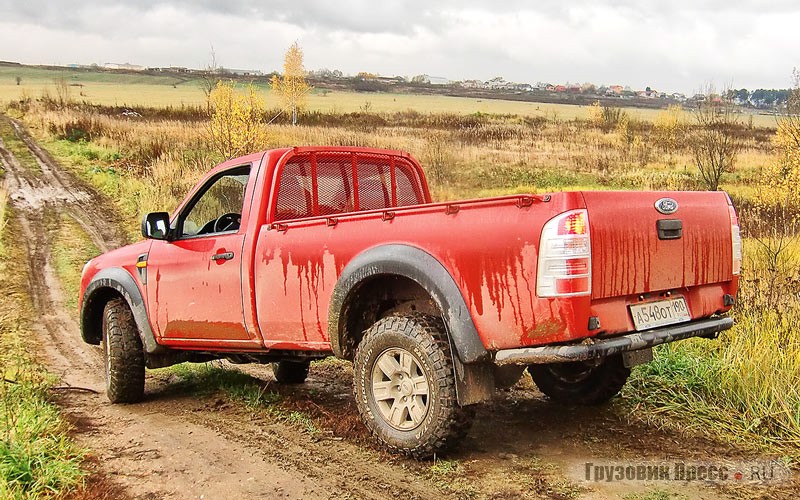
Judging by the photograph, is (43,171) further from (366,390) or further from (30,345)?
(366,390)

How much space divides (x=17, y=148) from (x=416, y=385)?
87.9ft

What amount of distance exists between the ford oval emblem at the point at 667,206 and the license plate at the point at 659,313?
496 millimetres

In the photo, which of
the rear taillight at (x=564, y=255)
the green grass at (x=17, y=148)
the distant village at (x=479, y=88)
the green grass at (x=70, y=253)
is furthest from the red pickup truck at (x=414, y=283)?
the distant village at (x=479, y=88)

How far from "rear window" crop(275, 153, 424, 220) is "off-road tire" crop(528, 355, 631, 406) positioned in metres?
1.77

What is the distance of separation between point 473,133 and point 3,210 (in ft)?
127

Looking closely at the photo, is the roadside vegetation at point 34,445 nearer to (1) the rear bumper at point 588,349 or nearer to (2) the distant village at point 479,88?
(1) the rear bumper at point 588,349

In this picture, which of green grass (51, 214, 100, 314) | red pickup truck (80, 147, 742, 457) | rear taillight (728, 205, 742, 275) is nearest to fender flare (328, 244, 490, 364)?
red pickup truck (80, 147, 742, 457)

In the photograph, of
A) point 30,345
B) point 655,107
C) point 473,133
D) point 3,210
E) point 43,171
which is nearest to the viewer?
point 30,345

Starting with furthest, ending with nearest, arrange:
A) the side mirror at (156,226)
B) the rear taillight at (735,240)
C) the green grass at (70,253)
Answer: the green grass at (70,253) → the side mirror at (156,226) → the rear taillight at (735,240)

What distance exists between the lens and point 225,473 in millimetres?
3793

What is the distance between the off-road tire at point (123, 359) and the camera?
218 inches

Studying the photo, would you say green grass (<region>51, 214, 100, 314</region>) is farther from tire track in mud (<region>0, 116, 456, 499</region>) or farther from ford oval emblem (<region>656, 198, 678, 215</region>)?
ford oval emblem (<region>656, 198, 678, 215</region>)

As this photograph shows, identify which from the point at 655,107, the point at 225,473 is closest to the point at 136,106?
the point at 225,473

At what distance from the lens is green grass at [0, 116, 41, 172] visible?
22309 millimetres
